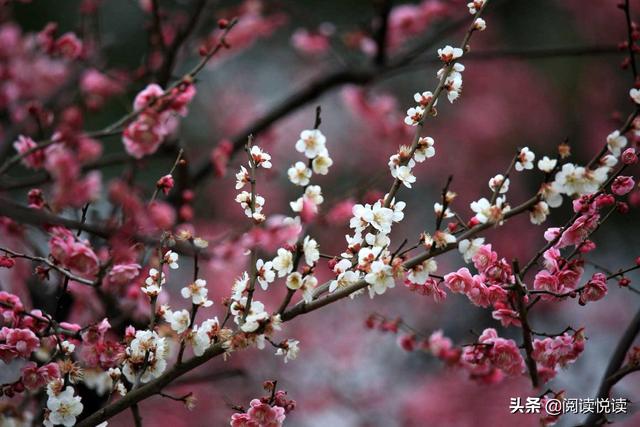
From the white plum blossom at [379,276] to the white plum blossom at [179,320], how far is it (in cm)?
52

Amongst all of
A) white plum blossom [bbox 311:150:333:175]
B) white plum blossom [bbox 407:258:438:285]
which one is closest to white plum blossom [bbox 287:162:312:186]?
white plum blossom [bbox 311:150:333:175]

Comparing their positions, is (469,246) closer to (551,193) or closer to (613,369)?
(551,193)

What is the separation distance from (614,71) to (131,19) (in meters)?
5.78

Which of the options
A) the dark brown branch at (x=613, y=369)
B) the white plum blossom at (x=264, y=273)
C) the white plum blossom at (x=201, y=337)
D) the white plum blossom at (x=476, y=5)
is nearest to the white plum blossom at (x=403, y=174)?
the white plum blossom at (x=264, y=273)

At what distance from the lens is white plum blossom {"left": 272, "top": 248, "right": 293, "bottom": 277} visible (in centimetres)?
180

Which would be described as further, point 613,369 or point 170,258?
point 613,369

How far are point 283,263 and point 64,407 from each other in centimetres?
69

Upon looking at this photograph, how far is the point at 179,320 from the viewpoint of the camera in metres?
Result: 1.85

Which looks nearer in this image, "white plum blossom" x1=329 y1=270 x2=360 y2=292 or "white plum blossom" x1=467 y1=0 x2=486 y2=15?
"white plum blossom" x1=329 y1=270 x2=360 y2=292

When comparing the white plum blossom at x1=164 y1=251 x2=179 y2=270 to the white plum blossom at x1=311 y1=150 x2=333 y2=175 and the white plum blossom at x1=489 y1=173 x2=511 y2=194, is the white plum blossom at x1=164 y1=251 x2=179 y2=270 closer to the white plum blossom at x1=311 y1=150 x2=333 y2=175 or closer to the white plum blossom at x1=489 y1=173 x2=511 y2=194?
the white plum blossom at x1=311 y1=150 x2=333 y2=175

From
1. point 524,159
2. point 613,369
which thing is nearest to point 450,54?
point 524,159

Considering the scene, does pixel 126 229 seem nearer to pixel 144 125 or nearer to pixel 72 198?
pixel 72 198

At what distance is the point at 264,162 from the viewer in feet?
6.41

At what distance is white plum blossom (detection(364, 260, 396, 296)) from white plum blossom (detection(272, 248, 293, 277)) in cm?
22
